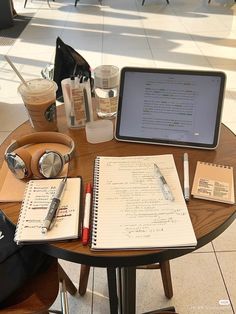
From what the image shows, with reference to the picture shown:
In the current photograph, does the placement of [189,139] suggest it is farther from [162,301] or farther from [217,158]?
[162,301]

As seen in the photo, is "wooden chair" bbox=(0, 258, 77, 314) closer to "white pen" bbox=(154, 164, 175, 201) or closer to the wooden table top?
the wooden table top

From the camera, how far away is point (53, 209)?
0.72 m

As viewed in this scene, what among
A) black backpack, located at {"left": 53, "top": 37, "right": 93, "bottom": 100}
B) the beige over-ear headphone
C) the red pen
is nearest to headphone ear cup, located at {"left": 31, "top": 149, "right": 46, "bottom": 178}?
the beige over-ear headphone

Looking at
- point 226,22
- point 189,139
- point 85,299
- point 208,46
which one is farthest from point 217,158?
point 226,22

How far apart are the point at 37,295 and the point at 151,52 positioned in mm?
3144

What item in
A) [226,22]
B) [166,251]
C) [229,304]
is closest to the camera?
[166,251]

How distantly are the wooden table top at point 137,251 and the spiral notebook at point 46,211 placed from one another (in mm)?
22

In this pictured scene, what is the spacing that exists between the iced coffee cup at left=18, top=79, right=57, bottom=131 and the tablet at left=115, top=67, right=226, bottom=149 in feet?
0.67

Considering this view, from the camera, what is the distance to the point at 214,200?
764mm

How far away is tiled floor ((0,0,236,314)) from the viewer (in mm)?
1387

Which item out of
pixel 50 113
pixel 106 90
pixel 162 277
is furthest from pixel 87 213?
pixel 162 277

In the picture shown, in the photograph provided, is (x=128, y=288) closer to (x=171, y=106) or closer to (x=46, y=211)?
(x=46, y=211)

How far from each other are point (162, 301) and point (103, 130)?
2.74 feet

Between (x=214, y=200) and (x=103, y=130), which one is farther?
(x=103, y=130)
